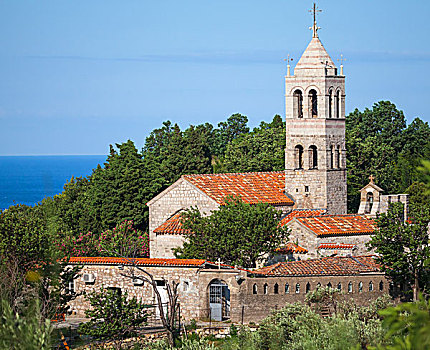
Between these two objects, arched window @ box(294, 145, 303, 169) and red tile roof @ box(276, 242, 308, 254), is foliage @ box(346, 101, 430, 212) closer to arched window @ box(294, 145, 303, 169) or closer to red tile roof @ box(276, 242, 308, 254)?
arched window @ box(294, 145, 303, 169)

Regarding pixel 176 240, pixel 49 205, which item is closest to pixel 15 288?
pixel 176 240

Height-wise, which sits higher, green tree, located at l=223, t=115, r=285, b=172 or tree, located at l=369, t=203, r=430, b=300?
green tree, located at l=223, t=115, r=285, b=172

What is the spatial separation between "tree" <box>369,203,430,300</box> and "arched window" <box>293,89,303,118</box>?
31.5 feet

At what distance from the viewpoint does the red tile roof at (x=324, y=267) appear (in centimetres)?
3625

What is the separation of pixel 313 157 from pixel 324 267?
1016cm

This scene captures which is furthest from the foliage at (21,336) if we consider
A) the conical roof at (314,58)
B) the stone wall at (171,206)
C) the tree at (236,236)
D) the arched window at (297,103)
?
the conical roof at (314,58)

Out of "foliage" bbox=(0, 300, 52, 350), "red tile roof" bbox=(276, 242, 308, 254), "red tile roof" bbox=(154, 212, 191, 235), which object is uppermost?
"red tile roof" bbox=(154, 212, 191, 235)

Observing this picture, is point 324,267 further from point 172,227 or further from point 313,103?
point 313,103

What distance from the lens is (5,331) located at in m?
18.6

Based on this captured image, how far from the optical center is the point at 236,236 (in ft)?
128

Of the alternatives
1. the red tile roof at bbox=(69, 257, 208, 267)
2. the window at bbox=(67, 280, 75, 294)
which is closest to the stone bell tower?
the red tile roof at bbox=(69, 257, 208, 267)

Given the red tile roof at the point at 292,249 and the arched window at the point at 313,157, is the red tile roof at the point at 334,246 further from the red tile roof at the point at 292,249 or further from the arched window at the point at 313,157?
the arched window at the point at 313,157

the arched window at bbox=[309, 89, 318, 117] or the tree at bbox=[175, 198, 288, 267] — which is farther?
the arched window at bbox=[309, 89, 318, 117]

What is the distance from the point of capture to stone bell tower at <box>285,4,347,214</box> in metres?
45.6
